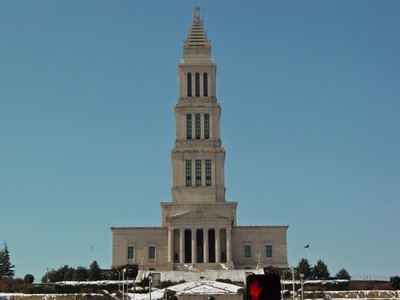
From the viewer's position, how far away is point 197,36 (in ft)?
293

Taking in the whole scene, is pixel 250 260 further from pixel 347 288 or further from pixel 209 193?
pixel 347 288

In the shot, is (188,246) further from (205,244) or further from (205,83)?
(205,83)

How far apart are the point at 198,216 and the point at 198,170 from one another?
7.25 meters

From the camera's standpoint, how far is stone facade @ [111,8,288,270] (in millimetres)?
78312

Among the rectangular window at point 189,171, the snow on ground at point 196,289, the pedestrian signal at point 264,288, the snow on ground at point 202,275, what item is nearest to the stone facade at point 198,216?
the rectangular window at point 189,171

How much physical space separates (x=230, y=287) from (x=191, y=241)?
61.5ft

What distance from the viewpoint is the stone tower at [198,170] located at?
257ft

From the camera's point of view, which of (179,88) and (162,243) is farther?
(179,88)

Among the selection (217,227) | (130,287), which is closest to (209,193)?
(217,227)

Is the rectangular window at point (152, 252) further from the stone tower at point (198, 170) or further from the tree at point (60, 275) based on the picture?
the tree at point (60, 275)

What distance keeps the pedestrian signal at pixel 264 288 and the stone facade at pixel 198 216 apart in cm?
7138

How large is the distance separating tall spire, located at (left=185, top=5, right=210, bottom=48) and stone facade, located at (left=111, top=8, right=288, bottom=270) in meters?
1.18

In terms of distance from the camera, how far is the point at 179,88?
3408 inches

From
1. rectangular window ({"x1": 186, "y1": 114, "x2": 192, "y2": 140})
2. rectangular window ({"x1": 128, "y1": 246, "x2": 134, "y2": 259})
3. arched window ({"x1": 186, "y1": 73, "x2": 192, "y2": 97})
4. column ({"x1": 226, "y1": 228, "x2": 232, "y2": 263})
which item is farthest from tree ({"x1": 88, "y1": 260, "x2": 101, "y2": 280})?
arched window ({"x1": 186, "y1": 73, "x2": 192, "y2": 97})
